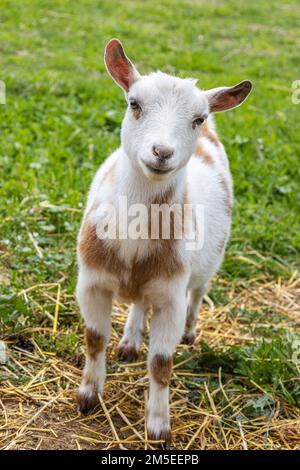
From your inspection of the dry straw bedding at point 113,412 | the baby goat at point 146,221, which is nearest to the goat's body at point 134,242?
the baby goat at point 146,221

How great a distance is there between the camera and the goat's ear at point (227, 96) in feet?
11.1

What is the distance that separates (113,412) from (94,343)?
390 mm

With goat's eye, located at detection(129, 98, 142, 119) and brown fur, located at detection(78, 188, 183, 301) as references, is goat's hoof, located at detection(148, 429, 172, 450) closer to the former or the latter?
brown fur, located at detection(78, 188, 183, 301)

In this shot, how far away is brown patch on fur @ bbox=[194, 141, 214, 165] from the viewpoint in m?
4.20

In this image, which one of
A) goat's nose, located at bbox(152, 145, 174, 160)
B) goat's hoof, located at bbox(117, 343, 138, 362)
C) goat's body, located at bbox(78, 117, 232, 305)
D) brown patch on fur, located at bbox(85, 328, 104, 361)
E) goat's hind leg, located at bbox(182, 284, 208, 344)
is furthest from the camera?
goat's hind leg, located at bbox(182, 284, 208, 344)

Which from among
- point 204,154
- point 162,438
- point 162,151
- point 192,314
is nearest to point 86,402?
point 162,438

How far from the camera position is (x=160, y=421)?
11.5 feet

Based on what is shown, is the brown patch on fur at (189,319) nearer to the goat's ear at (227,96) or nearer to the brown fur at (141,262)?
the brown fur at (141,262)

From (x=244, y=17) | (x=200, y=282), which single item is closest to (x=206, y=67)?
(x=244, y=17)

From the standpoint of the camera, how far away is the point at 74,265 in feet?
15.4

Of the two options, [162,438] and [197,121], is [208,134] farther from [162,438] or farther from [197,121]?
[162,438]

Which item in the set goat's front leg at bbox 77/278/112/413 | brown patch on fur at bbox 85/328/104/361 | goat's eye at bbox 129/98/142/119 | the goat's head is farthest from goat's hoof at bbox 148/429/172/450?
goat's eye at bbox 129/98/142/119

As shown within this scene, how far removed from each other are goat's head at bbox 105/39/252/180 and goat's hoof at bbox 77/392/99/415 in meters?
1.24
